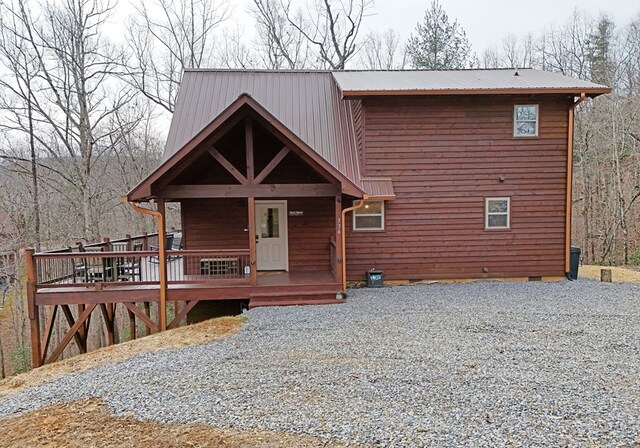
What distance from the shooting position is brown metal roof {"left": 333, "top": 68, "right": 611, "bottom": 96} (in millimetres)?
10258

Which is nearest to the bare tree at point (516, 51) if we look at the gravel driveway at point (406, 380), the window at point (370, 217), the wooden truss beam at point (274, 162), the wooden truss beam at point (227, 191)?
the window at point (370, 217)

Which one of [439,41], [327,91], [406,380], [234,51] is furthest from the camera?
[439,41]

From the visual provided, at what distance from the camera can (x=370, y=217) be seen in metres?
10.8

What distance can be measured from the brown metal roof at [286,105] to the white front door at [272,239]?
202cm

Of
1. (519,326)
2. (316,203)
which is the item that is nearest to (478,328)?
(519,326)

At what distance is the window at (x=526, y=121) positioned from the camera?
1090cm

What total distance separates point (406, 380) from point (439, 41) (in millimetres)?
23871

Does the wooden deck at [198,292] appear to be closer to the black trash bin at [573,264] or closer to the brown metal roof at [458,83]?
the brown metal roof at [458,83]

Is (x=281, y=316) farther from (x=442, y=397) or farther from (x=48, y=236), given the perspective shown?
(x=48, y=236)

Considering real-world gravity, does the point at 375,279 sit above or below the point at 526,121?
below

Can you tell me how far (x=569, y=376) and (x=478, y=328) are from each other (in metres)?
2.11

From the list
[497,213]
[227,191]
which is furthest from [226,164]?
[497,213]

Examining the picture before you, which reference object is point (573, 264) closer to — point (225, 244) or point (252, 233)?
point (252, 233)

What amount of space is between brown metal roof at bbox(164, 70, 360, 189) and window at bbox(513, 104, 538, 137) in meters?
4.37
